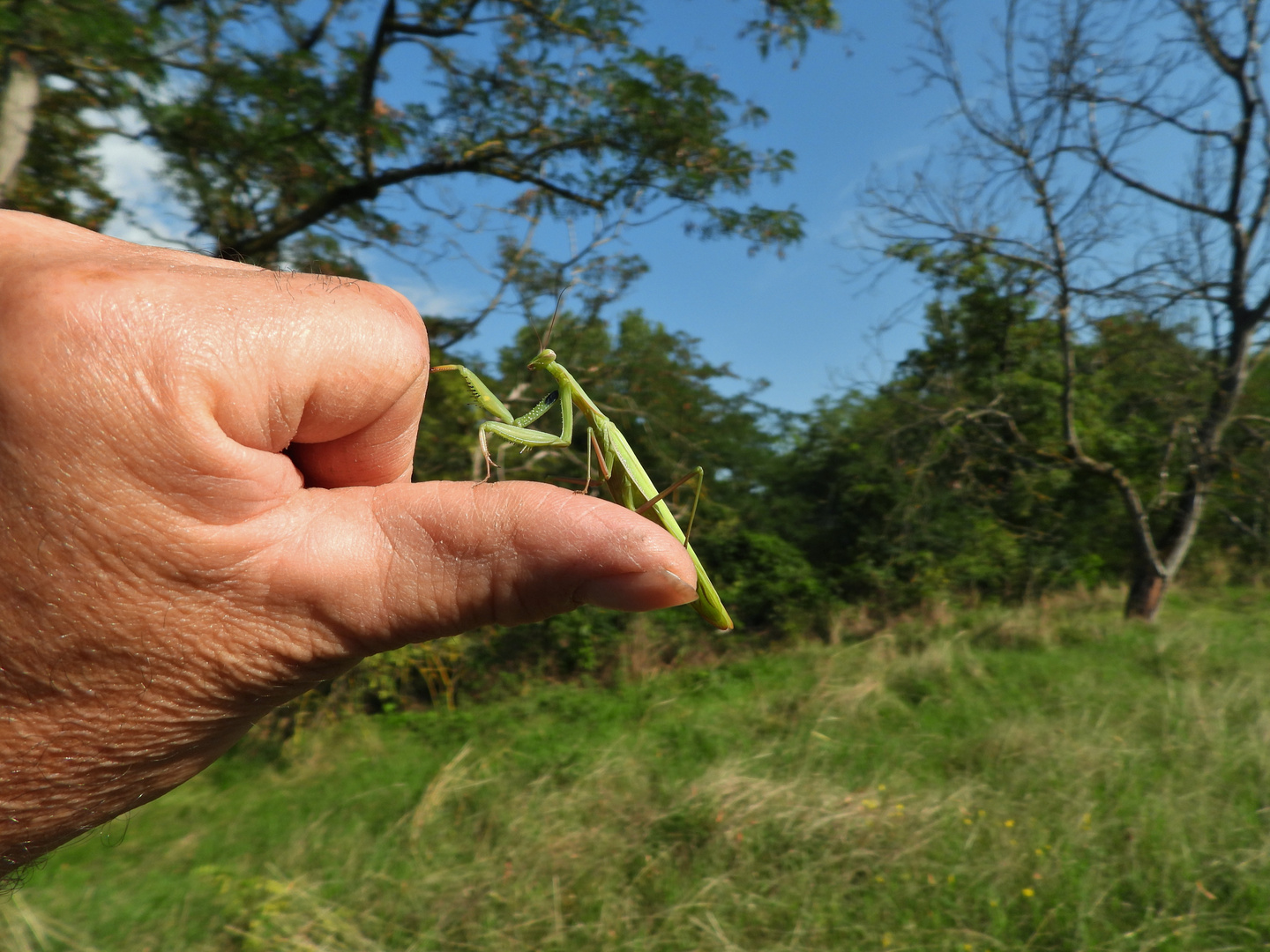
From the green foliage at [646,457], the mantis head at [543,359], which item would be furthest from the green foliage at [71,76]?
the mantis head at [543,359]

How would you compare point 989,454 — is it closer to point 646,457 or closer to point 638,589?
point 646,457

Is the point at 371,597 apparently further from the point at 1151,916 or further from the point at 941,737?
the point at 941,737

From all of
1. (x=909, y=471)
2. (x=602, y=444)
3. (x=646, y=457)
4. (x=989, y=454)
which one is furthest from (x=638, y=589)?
(x=989, y=454)

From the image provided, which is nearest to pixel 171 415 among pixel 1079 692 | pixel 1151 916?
pixel 1151 916

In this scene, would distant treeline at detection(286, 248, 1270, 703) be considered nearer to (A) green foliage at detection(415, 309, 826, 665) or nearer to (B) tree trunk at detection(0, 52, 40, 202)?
(A) green foliage at detection(415, 309, 826, 665)

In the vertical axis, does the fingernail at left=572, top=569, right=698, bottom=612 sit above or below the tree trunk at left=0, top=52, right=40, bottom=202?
A: below

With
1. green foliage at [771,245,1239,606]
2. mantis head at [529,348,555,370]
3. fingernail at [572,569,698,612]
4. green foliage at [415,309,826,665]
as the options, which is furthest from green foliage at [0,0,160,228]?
green foliage at [771,245,1239,606]
